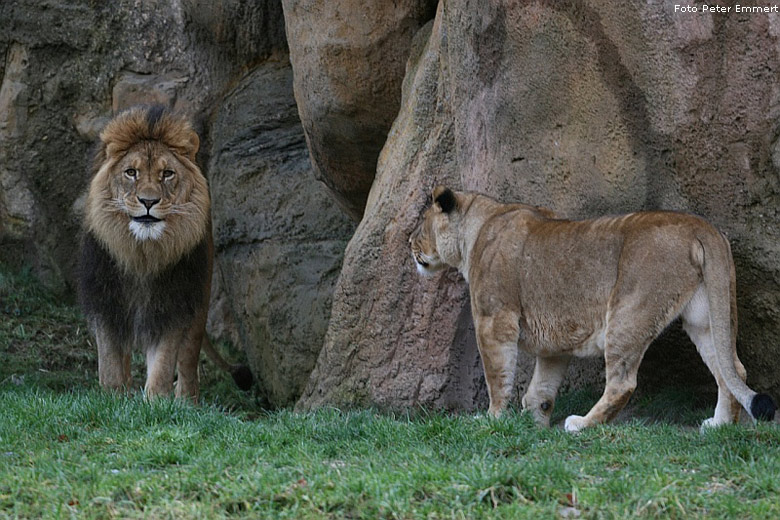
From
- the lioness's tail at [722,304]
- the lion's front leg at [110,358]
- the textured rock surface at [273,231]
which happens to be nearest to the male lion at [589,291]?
the lioness's tail at [722,304]

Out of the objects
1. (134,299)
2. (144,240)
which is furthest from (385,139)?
(134,299)

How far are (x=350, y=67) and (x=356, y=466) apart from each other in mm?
4981

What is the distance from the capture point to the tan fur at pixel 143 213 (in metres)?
8.95

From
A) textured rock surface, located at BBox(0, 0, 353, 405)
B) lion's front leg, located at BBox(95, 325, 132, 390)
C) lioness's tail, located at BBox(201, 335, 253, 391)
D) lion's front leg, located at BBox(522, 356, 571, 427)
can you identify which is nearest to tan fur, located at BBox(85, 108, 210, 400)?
lion's front leg, located at BBox(95, 325, 132, 390)

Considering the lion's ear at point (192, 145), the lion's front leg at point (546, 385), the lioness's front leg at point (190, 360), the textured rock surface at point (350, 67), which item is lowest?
the lioness's front leg at point (190, 360)

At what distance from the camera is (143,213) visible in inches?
350

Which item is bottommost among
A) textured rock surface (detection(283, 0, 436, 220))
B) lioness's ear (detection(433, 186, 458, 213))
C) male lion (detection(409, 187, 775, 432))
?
male lion (detection(409, 187, 775, 432))

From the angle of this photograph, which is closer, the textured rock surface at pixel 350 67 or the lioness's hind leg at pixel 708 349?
the lioness's hind leg at pixel 708 349

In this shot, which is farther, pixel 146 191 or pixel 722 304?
pixel 146 191

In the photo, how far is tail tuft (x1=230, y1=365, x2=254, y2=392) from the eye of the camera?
11.1 m

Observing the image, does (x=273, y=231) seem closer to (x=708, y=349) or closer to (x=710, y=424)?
(x=708, y=349)

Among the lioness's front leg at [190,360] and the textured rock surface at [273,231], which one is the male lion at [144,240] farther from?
the textured rock surface at [273,231]

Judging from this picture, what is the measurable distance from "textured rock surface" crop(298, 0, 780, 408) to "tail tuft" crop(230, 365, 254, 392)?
169cm

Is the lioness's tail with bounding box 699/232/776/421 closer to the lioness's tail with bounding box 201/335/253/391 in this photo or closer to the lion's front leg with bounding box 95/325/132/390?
the lion's front leg with bounding box 95/325/132/390
